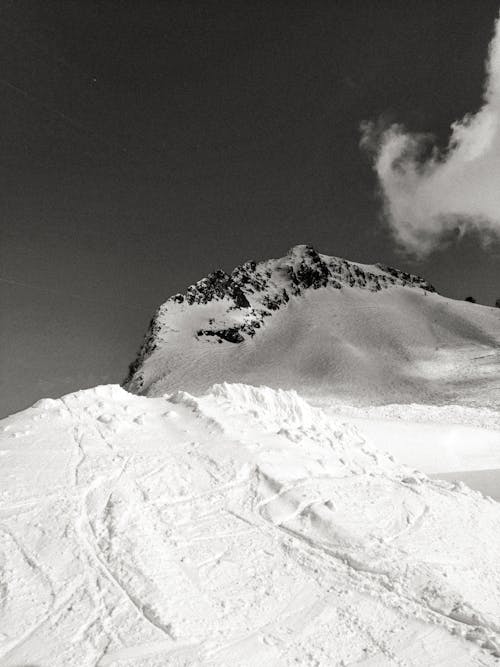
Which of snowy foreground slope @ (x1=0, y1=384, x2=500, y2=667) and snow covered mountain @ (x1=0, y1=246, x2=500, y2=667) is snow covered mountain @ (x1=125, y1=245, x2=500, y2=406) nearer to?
snow covered mountain @ (x1=0, y1=246, x2=500, y2=667)

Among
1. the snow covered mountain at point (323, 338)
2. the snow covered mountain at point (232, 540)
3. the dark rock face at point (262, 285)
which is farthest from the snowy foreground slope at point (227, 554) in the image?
the dark rock face at point (262, 285)

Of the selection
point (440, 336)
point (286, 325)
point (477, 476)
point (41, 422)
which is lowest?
point (477, 476)

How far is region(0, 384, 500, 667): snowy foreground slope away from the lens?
13.4 ft

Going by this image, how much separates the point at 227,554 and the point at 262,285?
78462 millimetres

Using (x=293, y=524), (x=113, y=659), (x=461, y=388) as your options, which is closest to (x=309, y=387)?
(x=461, y=388)

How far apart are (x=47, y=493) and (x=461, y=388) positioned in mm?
34975

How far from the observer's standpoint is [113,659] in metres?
3.81

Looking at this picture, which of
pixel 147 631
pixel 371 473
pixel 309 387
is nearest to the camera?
pixel 147 631

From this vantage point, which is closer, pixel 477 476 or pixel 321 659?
pixel 321 659

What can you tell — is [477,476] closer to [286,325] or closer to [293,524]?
[293,524]

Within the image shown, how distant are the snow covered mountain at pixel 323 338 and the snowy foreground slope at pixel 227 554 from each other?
83.9 ft

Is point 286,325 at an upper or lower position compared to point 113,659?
upper

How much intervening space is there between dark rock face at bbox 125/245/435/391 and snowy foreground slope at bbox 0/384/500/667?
46.3m

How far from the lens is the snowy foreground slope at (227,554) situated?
4074 mm
